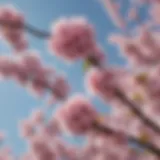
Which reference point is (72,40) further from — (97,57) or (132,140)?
(132,140)

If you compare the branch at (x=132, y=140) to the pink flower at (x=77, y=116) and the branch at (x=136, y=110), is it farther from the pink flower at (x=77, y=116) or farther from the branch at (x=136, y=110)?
the branch at (x=136, y=110)

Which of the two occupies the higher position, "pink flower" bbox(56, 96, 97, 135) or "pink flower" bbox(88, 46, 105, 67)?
"pink flower" bbox(88, 46, 105, 67)

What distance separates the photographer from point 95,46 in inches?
154

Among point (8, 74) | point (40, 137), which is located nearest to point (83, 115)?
point (8, 74)

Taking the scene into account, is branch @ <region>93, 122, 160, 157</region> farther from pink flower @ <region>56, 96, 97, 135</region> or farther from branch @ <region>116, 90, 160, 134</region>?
branch @ <region>116, 90, 160, 134</region>

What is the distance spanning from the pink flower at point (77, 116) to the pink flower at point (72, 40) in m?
0.47

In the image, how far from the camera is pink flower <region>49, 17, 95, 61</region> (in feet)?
12.4

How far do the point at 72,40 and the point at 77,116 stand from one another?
0.75 metres

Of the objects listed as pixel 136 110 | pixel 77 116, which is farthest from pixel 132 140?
pixel 77 116

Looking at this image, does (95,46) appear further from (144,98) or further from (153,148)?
(144,98)

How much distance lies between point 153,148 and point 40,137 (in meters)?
2.95

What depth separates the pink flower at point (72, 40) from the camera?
3783mm

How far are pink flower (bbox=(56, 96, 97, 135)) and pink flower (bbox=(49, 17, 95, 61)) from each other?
47 centimetres

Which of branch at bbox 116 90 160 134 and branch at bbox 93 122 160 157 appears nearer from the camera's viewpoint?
branch at bbox 93 122 160 157
